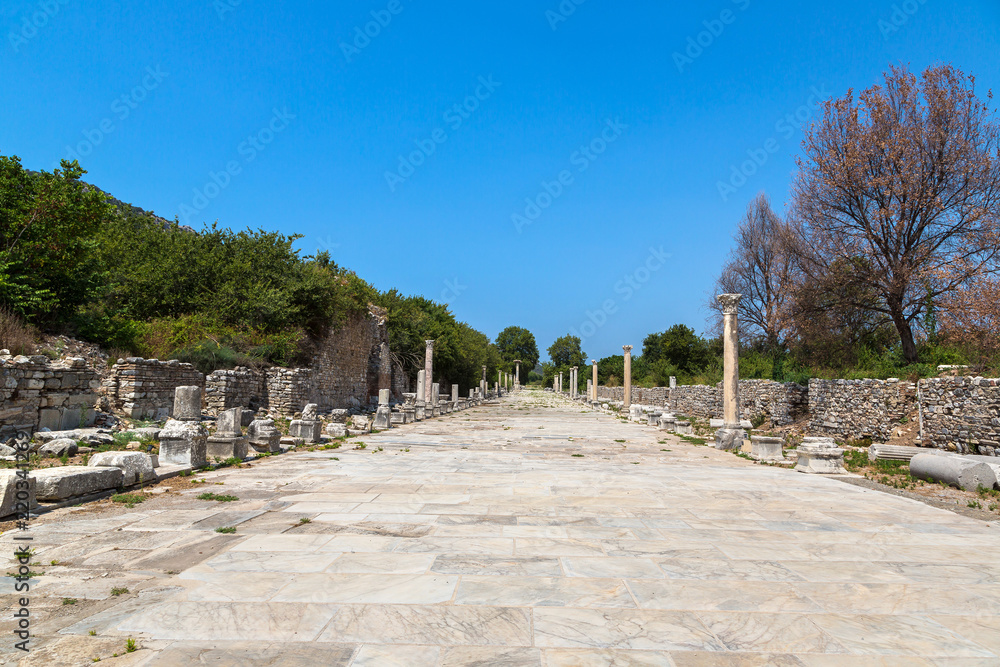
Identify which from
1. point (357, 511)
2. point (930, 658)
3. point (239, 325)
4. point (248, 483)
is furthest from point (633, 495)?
point (239, 325)

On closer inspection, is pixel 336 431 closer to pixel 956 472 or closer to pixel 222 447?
pixel 222 447

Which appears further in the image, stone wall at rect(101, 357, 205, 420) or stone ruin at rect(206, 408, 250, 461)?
stone wall at rect(101, 357, 205, 420)

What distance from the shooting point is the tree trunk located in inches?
721

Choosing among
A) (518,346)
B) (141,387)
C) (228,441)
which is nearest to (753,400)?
(228,441)

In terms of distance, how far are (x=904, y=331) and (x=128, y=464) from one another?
22.0 meters

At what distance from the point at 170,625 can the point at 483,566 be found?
220cm

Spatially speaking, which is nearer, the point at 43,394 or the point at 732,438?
the point at 43,394

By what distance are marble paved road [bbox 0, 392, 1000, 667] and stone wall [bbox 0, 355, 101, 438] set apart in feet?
16.8

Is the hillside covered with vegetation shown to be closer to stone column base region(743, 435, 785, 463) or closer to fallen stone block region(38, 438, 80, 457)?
fallen stone block region(38, 438, 80, 457)

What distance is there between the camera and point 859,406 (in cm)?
1562

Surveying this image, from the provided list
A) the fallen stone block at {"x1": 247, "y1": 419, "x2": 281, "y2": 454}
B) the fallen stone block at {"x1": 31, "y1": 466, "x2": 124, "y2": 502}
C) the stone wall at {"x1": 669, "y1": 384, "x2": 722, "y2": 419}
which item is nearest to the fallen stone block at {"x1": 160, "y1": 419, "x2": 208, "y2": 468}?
the fallen stone block at {"x1": 31, "y1": 466, "x2": 124, "y2": 502}

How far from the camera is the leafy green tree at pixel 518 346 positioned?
372ft

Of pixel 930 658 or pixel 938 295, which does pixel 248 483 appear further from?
pixel 938 295

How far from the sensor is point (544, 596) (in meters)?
3.85
